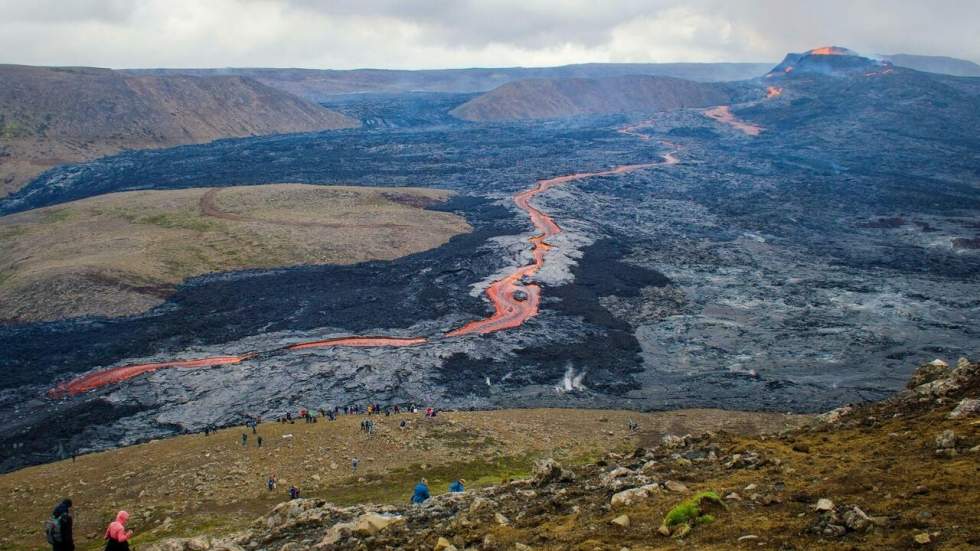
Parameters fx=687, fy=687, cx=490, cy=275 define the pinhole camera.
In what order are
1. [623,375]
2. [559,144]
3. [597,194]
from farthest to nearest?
[559,144] < [597,194] < [623,375]

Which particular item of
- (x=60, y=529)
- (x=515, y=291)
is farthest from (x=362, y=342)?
(x=60, y=529)

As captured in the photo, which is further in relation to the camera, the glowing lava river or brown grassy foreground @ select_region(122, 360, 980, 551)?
the glowing lava river

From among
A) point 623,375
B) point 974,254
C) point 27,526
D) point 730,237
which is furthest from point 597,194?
point 27,526

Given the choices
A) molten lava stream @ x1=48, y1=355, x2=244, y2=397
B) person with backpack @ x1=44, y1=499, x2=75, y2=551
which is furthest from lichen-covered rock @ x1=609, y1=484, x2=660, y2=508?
molten lava stream @ x1=48, y1=355, x2=244, y2=397

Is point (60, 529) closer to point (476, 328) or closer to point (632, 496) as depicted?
point (632, 496)

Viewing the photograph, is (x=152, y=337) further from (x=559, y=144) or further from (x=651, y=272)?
(x=559, y=144)

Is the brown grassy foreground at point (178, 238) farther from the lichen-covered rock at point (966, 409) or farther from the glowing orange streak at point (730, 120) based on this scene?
the glowing orange streak at point (730, 120)

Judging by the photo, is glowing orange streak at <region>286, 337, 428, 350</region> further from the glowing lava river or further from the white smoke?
the white smoke
